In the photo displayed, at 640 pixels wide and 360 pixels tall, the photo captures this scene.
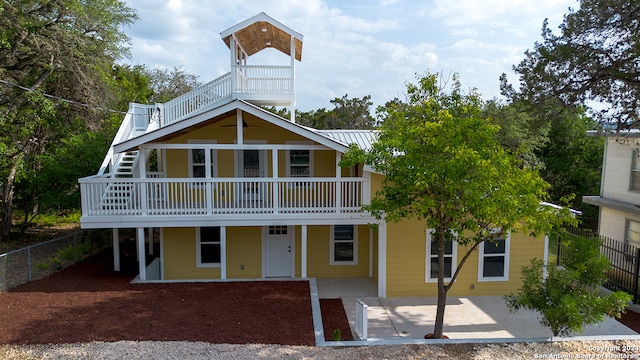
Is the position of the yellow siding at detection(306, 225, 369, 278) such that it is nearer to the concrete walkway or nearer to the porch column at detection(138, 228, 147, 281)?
the concrete walkway

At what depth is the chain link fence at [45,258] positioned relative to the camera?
450 inches

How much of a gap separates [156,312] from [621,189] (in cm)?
1564

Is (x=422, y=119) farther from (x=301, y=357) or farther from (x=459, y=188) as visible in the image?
(x=301, y=357)

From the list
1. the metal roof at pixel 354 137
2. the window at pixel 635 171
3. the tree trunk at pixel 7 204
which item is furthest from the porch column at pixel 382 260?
the tree trunk at pixel 7 204

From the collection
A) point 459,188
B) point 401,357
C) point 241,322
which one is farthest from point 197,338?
point 459,188

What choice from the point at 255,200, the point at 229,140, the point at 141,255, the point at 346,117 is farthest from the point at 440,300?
the point at 346,117

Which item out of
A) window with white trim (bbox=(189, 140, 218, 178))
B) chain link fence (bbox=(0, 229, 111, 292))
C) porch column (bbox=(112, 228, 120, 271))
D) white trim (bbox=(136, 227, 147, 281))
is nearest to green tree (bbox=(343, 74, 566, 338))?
window with white trim (bbox=(189, 140, 218, 178))

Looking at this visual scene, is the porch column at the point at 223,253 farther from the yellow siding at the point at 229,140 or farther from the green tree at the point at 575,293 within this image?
the green tree at the point at 575,293

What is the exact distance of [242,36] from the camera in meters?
13.1

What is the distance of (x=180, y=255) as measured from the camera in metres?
12.3

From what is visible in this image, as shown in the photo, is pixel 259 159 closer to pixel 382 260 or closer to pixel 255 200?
pixel 255 200

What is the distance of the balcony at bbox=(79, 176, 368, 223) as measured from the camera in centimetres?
1050

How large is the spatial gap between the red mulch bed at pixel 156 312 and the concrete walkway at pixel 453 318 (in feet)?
3.30

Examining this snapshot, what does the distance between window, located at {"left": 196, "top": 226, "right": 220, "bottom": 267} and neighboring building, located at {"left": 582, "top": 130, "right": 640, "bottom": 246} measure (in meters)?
13.1
